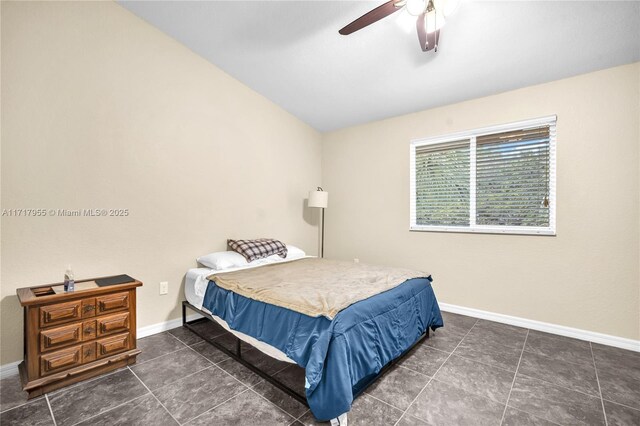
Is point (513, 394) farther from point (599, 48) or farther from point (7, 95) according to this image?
point (7, 95)

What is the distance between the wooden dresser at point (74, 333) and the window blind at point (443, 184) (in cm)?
329

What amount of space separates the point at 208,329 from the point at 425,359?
6.83 feet

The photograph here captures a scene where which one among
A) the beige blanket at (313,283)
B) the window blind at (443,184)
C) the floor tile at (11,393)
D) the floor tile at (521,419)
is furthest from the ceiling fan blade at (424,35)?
the floor tile at (11,393)

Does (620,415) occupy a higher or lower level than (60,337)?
lower

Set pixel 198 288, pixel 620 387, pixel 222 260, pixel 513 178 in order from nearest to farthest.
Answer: pixel 620 387, pixel 198 288, pixel 222 260, pixel 513 178

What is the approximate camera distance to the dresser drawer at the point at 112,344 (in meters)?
2.00

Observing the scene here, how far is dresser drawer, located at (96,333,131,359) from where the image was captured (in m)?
2.00

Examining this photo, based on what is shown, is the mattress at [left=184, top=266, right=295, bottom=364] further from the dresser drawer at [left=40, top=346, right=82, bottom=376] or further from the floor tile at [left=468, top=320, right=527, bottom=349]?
the floor tile at [left=468, top=320, right=527, bottom=349]

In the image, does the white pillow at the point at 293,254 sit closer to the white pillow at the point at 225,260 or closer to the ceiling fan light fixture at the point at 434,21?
the white pillow at the point at 225,260

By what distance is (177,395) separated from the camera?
177 centimetres

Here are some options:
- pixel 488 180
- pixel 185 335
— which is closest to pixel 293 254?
pixel 185 335

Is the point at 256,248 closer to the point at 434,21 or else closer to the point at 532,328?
the point at 434,21

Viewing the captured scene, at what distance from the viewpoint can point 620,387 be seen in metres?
1.88

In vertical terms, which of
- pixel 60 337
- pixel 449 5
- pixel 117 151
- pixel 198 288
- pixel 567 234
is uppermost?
pixel 449 5
